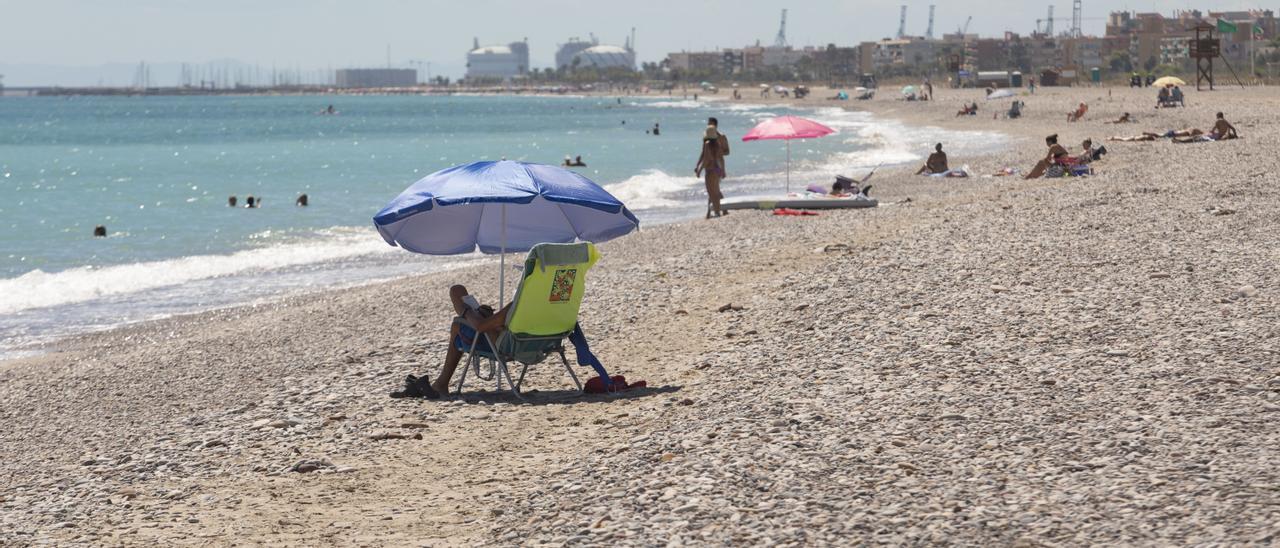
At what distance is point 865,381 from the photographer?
27.0 feet

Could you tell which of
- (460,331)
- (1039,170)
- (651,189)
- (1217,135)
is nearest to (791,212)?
(1039,170)

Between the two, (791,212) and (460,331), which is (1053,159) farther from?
(460,331)

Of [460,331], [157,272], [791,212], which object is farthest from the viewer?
[157,272]

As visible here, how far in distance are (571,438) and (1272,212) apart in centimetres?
975

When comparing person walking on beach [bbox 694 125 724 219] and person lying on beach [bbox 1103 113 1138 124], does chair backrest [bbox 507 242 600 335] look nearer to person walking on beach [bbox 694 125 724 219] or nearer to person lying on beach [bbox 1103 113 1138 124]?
person walking on beach [bbox 694 125 724 219]

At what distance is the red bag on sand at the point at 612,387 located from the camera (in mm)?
9336

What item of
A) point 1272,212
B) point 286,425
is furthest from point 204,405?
point 1272,212

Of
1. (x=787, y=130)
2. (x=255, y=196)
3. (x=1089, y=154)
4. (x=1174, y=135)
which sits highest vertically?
(x=787, y=130)

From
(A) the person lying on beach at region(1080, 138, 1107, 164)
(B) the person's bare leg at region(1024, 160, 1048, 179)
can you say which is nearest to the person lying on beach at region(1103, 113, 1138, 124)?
(A) the person lying on beach at region(1080, 138, 1107, 164)

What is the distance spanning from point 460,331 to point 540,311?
67 cm

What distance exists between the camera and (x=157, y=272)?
71.2 feet

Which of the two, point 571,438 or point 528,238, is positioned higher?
point 528,238

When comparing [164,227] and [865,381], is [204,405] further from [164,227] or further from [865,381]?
[164,227]

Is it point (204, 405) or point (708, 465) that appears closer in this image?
point (708, 465)
